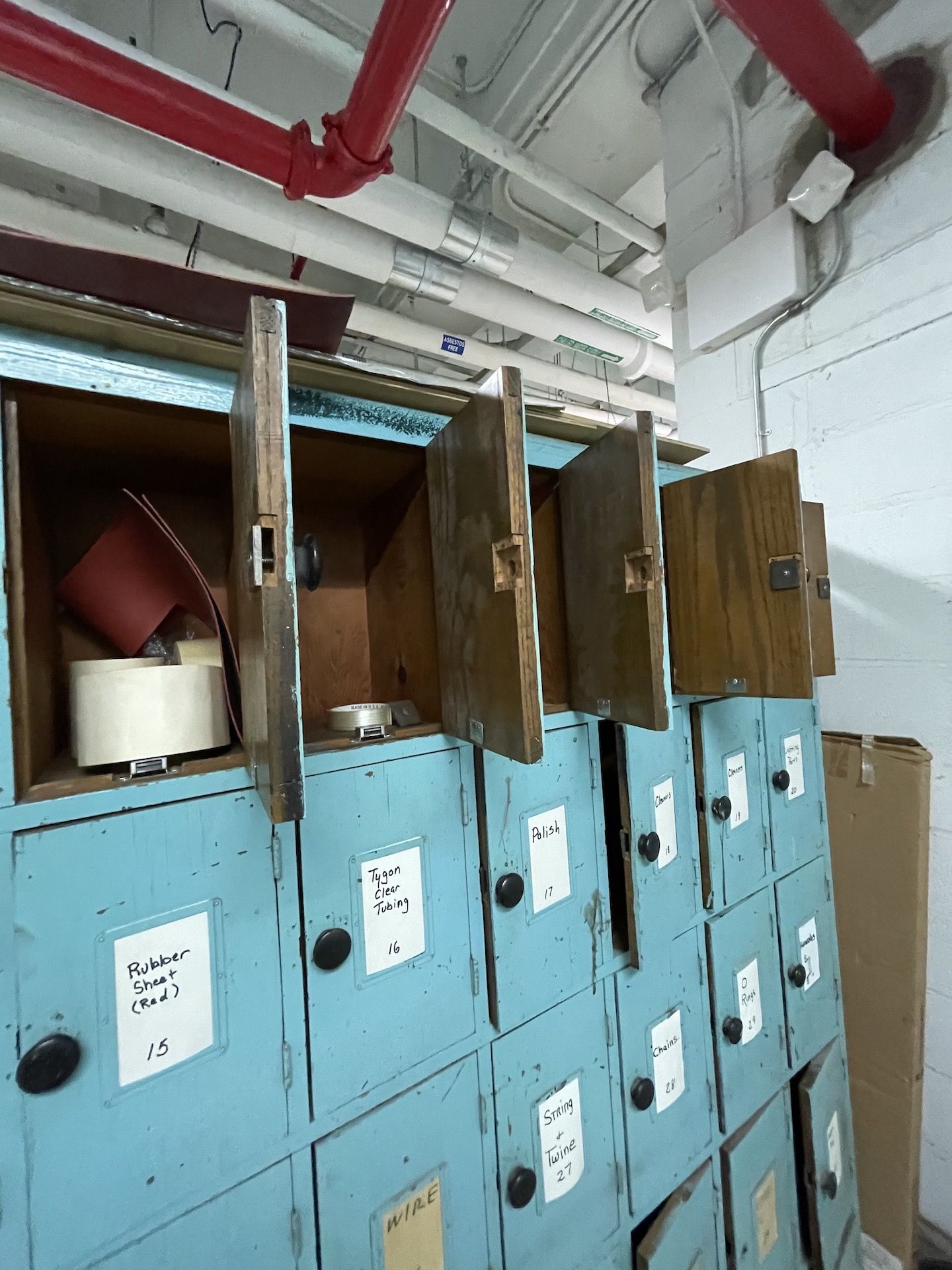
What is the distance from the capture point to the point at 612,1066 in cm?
109

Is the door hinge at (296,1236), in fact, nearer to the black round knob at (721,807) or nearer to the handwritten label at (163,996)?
the handwritten label at (163,996)

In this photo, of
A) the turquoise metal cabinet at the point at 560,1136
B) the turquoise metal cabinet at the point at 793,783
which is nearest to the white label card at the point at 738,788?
the turquoise metal cabinet at the point at 793,783

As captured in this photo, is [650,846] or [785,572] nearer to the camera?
[785,572]

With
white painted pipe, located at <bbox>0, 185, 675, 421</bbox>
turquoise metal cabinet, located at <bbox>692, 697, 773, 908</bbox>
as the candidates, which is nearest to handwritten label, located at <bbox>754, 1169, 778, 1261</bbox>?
turquoise metal cabinet, located at <bbox>692, 697, 773, 908</bbox>

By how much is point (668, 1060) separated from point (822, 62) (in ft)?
7.36

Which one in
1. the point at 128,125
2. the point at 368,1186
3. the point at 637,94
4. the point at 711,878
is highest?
the point at 637,94

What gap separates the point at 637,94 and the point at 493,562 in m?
1.97

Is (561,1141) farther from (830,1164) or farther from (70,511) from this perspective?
(70,511)

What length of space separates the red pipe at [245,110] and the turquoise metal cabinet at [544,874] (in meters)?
1.17

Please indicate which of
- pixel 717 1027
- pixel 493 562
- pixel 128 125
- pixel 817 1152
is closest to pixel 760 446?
pixel 493 562

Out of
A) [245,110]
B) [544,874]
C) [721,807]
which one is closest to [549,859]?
[544,874]

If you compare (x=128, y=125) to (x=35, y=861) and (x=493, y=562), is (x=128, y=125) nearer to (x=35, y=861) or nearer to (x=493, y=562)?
(x=493, y=562)

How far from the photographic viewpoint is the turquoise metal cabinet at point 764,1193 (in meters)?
1.30

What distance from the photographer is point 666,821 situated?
1229mm
